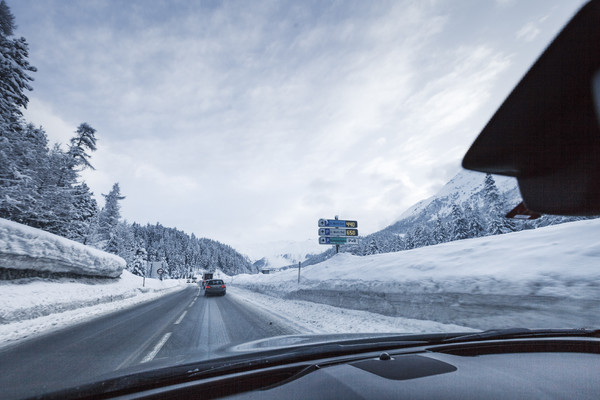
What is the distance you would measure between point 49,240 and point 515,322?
2090 centimetres

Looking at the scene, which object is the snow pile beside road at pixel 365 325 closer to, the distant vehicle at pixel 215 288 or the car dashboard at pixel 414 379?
the car dashboard at pixel 414 379

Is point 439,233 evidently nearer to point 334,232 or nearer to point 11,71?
point 334,232

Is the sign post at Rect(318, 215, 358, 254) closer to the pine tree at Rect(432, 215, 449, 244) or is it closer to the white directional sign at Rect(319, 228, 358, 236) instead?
the white directional sign at Rect(319, 228, 358, 236)

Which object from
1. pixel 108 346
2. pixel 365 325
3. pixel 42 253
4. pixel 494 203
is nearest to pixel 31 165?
pixel 42 253

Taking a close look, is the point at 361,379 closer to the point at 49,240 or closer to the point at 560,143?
the point at 560,143

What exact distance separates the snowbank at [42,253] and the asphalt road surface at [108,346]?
7690 mm

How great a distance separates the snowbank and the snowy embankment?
15.8 metres

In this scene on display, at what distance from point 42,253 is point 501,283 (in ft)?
66.1

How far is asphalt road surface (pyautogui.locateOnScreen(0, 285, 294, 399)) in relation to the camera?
3709mm

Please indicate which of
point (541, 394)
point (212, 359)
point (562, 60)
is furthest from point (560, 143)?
point (212, 359)

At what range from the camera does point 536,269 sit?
17.9 feet

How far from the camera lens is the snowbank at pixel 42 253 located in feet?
40.8

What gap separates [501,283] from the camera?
5.66 m

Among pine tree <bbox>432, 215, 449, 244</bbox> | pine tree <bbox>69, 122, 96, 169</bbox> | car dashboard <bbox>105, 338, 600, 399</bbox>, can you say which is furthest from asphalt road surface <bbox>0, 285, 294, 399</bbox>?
pine tree <bbox>432, 215, 449, 244</bbox>
